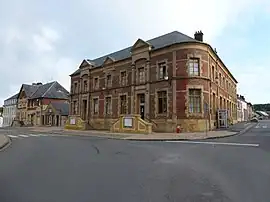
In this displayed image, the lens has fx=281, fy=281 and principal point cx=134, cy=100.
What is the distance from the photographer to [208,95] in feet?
95.7

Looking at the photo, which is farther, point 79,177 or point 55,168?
point 55,168

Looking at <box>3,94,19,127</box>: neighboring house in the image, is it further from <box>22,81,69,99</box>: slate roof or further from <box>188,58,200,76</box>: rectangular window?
<box>188,58,200,76</box>: rectangular window

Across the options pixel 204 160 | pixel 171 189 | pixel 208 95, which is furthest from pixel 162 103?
pixel 171 189

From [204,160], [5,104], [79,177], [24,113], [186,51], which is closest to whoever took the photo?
[79,177]

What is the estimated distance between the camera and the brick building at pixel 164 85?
28062 mm

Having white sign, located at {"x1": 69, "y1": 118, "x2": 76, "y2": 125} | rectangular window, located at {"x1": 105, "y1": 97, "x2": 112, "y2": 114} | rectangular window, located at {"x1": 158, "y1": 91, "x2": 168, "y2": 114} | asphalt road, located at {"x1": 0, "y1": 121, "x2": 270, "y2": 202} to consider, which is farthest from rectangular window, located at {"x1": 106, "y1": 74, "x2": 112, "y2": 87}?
asphalt road, located at {"x1": 0, "y1": 121, "x2": 270, "y2": 202}

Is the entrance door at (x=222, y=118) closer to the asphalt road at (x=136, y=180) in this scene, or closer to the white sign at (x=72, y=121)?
the white sign at (x=72, y=121)

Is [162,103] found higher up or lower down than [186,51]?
lower down

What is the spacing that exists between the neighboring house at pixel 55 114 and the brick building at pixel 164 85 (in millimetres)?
17171

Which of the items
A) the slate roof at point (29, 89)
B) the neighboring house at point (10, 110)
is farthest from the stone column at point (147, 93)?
the neighboring house at point (10, 110)

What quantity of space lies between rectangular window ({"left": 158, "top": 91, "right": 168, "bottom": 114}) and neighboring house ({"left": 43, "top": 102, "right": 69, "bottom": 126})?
29666mm

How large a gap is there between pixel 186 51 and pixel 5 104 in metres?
73.7

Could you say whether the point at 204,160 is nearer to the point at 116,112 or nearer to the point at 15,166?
the point at 15,166

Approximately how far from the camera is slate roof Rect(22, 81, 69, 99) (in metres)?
63.4
